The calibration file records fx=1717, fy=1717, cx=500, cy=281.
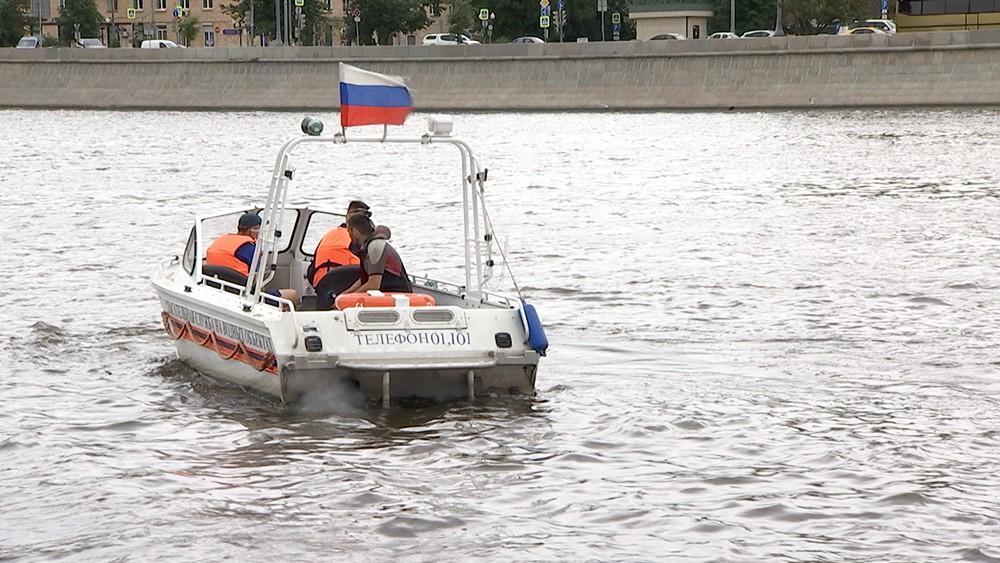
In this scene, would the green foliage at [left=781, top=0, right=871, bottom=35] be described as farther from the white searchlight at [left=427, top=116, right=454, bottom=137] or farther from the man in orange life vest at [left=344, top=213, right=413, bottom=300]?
the white searchlight at [left=427, top=116, right=454, bottom=137]

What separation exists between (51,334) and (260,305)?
203 inches

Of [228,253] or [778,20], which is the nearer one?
[228,253]

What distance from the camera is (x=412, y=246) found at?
25.4 m

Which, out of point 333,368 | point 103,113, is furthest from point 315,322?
point 103,113

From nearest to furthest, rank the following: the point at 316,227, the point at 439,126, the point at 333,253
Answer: the point at 439,126 < the point at 333,253 < the point at 316,227

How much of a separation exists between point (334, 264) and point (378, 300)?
4.34 ft

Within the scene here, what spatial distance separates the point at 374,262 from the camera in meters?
13.0

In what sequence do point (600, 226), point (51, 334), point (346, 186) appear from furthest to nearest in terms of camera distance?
point (346, 186) < point (600, 226) < point (51, 334)

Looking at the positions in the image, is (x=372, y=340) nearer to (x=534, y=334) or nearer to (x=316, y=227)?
(x=534, y=334)

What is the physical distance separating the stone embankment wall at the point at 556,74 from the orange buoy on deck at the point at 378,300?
50.4 meters

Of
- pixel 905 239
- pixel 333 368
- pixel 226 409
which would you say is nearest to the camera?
pixel 333 368

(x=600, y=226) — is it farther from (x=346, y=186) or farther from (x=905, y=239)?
(x=346, y=186)

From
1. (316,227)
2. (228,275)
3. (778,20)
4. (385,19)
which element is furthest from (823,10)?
(228,275)

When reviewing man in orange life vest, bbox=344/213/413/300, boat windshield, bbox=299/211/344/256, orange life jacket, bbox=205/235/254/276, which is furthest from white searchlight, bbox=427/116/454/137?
boat windshield, bbox=299/211/344/256
